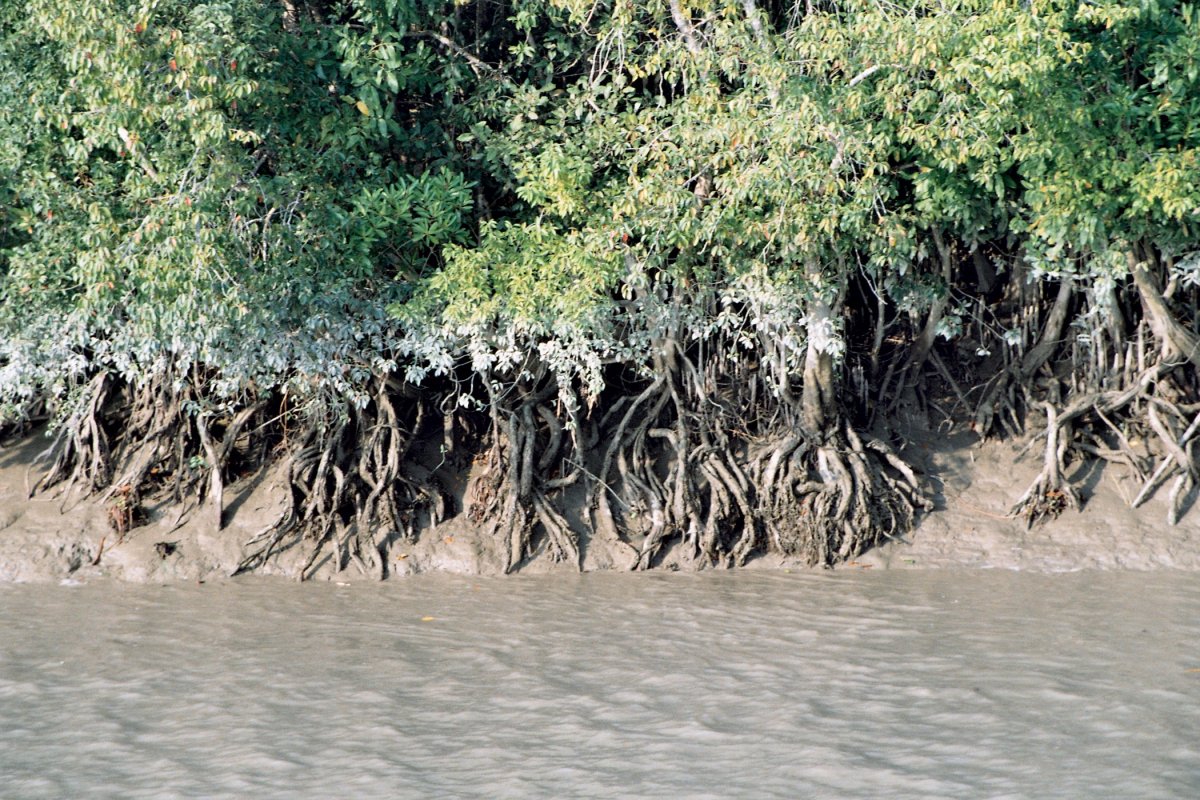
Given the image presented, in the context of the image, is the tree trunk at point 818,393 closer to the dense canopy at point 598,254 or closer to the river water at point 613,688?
the dense canopy at point 598,254

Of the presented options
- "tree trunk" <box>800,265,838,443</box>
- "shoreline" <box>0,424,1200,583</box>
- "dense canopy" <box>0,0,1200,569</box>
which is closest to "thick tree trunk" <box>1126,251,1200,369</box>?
"dense canopy" <box>0,0,1200,569</box>

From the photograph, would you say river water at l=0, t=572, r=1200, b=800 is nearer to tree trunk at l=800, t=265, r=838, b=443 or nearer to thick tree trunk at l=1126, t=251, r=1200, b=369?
tree trunk at l=800, t=265, r=838, b=443

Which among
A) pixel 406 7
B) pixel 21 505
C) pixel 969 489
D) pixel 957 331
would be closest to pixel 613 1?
pixel 406 7

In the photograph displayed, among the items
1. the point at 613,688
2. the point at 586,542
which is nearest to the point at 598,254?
the point at 586,542

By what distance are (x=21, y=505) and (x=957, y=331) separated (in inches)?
295

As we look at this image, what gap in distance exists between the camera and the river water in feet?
17.7

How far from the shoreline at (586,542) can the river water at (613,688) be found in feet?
0.92

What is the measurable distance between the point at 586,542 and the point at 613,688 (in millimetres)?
3040

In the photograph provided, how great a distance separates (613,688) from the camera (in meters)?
6.60

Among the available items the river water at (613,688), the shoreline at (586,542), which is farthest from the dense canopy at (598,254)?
the river water at (613,688)

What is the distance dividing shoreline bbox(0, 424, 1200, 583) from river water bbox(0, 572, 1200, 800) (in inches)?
11.0

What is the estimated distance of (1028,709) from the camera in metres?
6.02

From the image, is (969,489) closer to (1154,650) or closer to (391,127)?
(1154,650)

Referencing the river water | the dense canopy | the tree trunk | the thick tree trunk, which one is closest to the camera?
the river water
